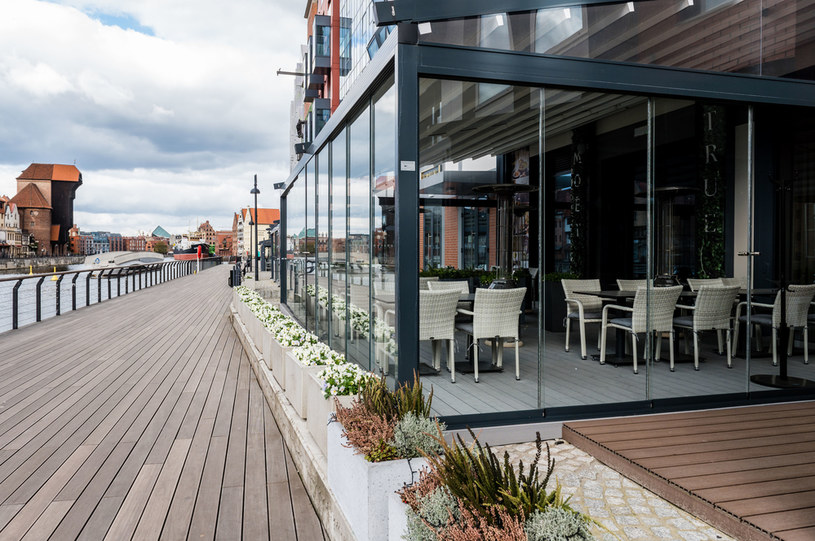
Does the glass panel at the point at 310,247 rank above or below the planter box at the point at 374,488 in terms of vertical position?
above

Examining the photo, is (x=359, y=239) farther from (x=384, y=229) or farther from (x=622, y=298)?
(x=622, y=298)

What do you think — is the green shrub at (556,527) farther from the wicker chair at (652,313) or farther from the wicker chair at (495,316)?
the wicker chair at (495,316)

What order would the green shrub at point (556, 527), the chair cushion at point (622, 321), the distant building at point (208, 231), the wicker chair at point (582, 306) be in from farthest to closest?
the distant building at point (208, 231), the wicker chair at point (582, 306), the chair cushion at point (622, 321), the green shrub at point (556, 527)

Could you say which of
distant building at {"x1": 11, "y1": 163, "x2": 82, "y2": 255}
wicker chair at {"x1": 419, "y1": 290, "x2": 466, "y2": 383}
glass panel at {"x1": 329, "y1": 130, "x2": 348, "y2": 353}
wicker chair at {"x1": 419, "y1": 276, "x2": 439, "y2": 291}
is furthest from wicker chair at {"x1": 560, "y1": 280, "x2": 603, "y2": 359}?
distant building at {"x1": 11, "y1": 163, "x2": 82, "y2": 255}

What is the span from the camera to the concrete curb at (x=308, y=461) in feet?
8.41

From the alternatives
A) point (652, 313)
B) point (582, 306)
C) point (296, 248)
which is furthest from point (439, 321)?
point (296, 248)

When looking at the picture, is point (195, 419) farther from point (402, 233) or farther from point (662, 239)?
point (662, 239)

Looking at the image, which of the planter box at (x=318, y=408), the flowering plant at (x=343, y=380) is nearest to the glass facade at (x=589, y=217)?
the flowering plant at (x=343, y=380)

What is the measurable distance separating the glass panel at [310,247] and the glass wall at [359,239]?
7.65 ft

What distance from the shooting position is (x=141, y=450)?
3.86 meters

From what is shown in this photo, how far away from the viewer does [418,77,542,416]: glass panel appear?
3824 millimetres

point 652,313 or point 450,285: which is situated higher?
point 450,285

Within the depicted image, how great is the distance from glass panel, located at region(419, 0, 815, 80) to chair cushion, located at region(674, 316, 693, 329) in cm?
207

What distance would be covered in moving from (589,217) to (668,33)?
1.94 m
